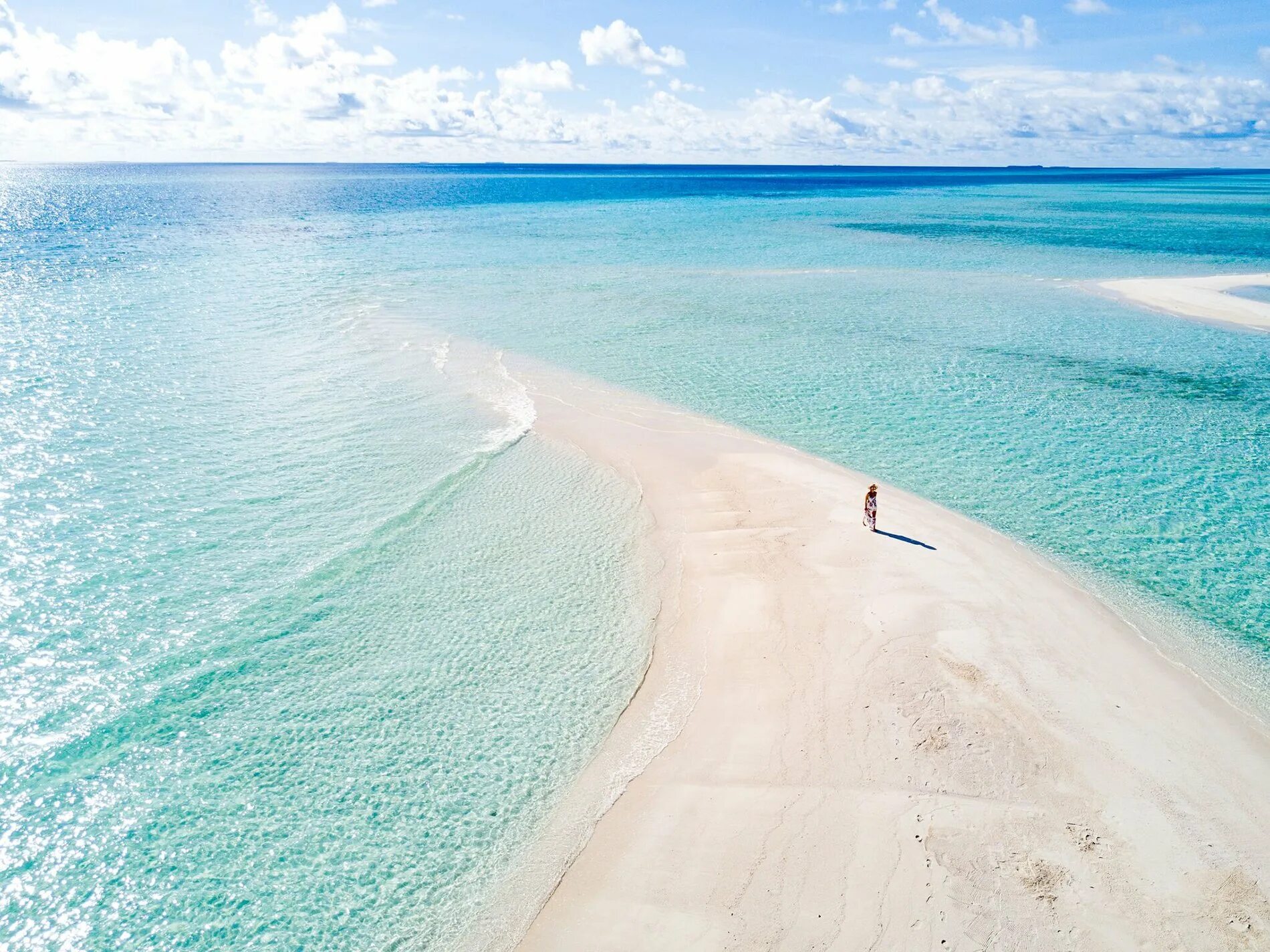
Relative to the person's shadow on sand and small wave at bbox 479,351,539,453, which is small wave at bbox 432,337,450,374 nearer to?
small wave at bbox 479,351,539,453

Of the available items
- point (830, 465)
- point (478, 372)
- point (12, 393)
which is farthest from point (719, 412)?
point (12, 393)

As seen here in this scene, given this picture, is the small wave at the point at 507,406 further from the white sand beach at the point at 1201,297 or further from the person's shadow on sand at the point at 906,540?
the white sand beach at the point at 1201,297

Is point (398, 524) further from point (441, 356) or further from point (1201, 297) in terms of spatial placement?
point (1201, 297)

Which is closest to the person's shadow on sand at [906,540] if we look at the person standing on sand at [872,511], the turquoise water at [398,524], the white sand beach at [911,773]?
the white sand beach at [911,773]

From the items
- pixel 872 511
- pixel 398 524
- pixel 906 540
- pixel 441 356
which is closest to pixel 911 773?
pixel 906 540

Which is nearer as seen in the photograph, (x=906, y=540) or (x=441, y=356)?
(x=906, y=540)
